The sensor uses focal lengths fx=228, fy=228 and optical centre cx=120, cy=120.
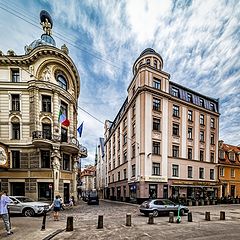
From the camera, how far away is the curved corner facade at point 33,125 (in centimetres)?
2411

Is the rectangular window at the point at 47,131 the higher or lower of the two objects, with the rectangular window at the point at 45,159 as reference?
higher

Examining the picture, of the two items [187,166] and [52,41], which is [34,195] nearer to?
[52,41]

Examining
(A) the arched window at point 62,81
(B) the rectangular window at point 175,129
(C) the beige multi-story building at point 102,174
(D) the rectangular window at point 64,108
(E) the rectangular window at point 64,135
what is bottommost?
(C) the beige multi-story building at point 102,174

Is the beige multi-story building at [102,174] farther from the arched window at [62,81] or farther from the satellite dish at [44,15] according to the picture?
the satellite dish at [44,15]

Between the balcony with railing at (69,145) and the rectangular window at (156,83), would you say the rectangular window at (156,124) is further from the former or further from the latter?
the balcony with railing at (69,145)

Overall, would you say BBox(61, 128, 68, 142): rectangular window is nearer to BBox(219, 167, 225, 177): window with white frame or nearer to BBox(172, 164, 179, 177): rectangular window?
BBox(172, 164, 179, 177): rectangular window

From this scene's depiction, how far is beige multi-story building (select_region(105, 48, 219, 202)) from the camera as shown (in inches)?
1219

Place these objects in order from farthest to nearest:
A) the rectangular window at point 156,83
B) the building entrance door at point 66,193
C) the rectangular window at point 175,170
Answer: the rectangular window at point 175,170 → the rectangular window at point 156,83 → the building entrance door at point 66,193

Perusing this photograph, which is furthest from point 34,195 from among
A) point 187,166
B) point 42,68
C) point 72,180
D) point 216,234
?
point 187,166

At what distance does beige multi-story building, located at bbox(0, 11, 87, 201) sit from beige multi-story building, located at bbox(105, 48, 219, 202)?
10.3m

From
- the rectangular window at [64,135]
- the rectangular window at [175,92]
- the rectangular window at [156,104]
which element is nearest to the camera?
the rectangular window at [64,135]

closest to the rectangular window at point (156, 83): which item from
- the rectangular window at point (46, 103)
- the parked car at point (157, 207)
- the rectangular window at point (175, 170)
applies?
the rectangular window at point (175, 170)

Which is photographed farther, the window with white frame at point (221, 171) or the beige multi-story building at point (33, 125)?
the window with white frame at point (221, 171)

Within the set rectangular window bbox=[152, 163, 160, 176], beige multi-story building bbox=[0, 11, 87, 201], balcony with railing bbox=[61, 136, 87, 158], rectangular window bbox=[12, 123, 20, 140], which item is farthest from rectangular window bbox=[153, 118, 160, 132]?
rectangular window bbox=[12, 123, 20, 140]
